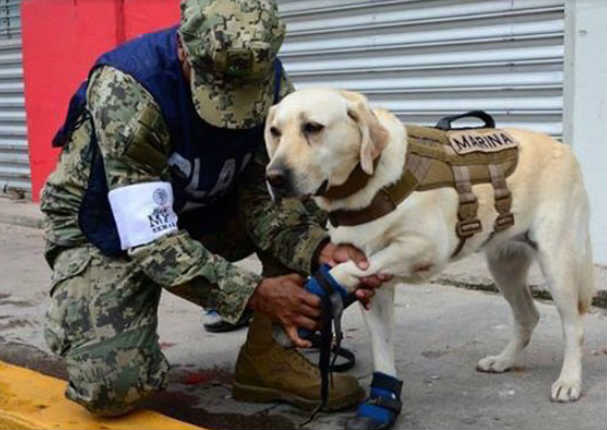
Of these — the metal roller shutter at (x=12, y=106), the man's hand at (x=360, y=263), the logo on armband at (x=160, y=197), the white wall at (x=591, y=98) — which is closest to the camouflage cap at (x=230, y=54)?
the logo on armband at (x=160, y=197)

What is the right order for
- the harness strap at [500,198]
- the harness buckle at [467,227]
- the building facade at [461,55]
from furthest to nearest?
the building facade at [461,55], the harness strap at [500,198], the harness buckle at [467,227]

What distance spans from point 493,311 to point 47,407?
2103mm

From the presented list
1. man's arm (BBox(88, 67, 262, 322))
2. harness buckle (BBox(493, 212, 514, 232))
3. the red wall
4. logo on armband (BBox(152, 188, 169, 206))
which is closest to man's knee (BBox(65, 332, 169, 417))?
man's arm (BBox(88, 67, 262, 322))

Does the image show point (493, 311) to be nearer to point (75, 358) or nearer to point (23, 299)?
point (75, 358)

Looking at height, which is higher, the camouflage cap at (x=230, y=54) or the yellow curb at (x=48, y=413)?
the camouflage cap at (x=230, y=54)

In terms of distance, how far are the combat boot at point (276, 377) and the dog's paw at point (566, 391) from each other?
670mm

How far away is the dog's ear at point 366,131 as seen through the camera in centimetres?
283

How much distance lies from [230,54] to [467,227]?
94 centimetres

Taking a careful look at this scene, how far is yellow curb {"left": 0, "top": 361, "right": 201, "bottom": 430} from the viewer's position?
3.15 m

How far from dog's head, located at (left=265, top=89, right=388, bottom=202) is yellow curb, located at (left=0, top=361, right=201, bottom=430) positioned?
37.7 inches

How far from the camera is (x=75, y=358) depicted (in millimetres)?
3148

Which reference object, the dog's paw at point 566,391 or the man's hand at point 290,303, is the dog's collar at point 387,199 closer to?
the man's hand at point 290,303

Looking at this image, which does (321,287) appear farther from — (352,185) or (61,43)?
(61,43)

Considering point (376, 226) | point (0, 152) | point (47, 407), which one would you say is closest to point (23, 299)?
point (47, 407)
